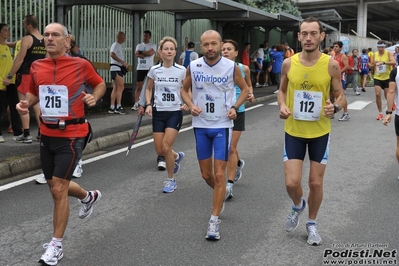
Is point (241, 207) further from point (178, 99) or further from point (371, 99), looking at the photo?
point (371, 99)

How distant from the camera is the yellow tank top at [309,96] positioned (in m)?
5.22

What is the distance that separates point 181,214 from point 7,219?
1775 millimetres

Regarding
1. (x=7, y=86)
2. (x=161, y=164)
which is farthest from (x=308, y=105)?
(x=7, y=86)

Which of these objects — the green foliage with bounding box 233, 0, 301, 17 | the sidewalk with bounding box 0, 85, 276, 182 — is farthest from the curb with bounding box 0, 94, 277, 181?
the green foliage with bounding box 233, 0, 301, 17

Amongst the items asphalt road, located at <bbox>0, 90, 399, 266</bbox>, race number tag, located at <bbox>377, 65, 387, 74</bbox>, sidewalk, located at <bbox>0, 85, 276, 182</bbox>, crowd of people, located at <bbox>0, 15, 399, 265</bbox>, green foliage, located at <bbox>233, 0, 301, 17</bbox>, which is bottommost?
asphalt road, located at <bbox>0, 90, 399, 266</bbox>

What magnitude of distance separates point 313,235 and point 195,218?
133 cm

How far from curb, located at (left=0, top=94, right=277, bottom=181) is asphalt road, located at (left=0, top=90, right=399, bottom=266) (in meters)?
0.72

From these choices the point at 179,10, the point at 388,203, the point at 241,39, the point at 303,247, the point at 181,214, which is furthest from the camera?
the point at 241,39

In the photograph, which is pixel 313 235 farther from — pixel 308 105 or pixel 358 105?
pixel 358 105

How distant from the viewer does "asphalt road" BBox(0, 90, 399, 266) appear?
5059 mm

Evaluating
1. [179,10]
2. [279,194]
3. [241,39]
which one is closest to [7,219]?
[279,194]

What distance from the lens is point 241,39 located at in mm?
26219

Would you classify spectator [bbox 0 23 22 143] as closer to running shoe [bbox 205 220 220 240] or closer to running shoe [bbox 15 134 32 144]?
running shoe [bbox 15 134 32 144]

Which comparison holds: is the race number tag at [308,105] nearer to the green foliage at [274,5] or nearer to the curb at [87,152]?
the curb at [87,152]
